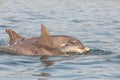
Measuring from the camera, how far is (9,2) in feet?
93.6

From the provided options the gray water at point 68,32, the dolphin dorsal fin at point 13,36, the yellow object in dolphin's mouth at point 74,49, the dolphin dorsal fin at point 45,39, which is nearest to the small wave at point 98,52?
the gray water at point 68,32

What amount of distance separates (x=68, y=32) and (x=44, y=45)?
5.24 meters

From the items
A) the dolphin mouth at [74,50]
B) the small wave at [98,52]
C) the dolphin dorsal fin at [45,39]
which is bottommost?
the small wave at [98,52]

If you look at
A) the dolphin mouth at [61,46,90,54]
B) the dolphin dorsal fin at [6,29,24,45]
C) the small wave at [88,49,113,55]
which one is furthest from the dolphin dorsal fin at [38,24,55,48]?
the small wave at [88,49,113,55]

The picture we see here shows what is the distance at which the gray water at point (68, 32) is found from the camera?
12303 millimetres

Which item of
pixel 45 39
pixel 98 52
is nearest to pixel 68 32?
pixel 98 52

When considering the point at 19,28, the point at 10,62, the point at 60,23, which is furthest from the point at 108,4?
the point at 10,62

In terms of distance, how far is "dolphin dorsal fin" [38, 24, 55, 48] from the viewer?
45.3ft

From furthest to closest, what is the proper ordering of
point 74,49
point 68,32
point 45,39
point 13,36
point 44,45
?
point 68,32
point 74,49
point 13,36
point 44,45
point 45,39

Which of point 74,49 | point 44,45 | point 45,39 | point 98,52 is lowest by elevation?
point 98,52

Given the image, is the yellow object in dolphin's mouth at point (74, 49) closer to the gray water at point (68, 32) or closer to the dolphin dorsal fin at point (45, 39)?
the gray water at point (68, 32)

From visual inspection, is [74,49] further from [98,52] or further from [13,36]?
[13,36]

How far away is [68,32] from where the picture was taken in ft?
63.7

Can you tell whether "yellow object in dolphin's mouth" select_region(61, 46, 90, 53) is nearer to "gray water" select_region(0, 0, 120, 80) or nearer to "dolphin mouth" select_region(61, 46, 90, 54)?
"dolphin mouth" select_region(61, 46, 90, 54)
